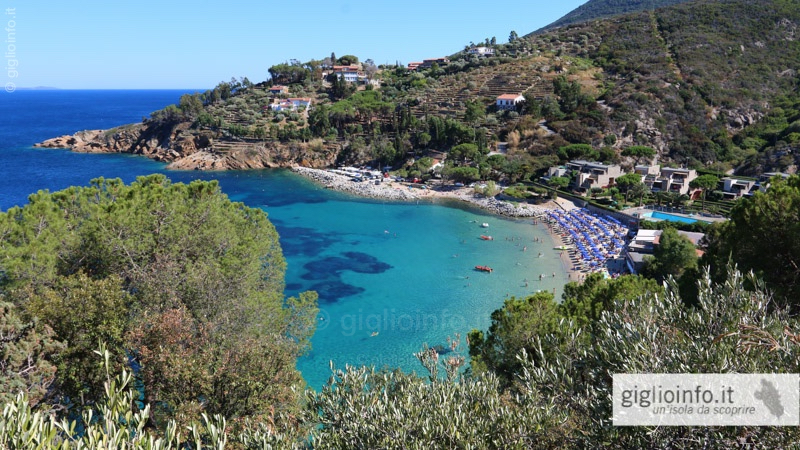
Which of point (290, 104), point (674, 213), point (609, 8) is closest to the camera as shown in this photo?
point (674, 213)

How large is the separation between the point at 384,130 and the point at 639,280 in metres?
54.9

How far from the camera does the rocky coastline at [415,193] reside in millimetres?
40938

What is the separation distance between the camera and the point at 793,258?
10547 mm

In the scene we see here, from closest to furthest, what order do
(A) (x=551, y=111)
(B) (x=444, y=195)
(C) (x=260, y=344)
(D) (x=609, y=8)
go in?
1. (C) (x=260, y=344)
2. (B) (x=444, y=195)
3. (A) (x=551, y=111)
4. (D) (x=609, y=8)

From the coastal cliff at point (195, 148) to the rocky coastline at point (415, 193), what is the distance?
25.0 ft

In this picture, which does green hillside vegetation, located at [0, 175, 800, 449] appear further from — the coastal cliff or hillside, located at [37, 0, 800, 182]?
the coastal cliff

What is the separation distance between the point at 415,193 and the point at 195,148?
37817 millimetres

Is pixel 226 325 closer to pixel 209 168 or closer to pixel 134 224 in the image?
pixel 134 224

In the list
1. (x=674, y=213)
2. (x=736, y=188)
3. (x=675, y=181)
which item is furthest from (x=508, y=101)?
(x=674, y=213)

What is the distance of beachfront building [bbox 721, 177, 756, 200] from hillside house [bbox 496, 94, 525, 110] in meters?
30.5

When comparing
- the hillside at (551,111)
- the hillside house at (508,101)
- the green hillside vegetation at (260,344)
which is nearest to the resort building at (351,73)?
the hillside at (551,111)

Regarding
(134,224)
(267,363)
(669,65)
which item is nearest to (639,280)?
(267,363)

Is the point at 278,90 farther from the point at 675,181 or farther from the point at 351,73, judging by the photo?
the point at 675,181

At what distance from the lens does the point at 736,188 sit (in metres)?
38.1
